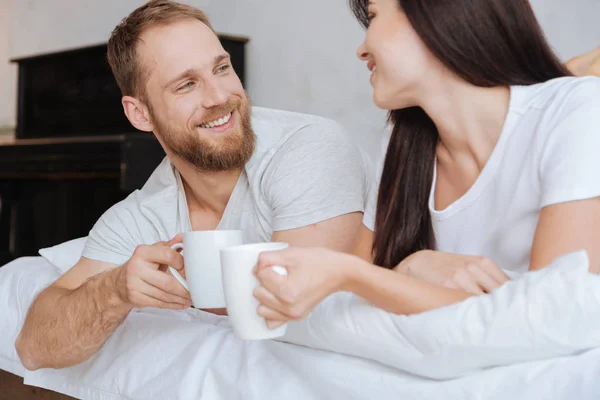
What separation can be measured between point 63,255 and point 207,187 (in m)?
0.43

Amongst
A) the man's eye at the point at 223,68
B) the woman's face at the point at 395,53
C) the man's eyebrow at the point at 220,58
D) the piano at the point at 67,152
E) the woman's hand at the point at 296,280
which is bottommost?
the piano at the point at 67,152

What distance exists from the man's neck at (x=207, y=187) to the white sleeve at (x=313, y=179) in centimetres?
13

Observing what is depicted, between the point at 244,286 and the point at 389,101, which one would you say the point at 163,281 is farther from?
the point at 389,101

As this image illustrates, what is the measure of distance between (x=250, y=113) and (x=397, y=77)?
61cm

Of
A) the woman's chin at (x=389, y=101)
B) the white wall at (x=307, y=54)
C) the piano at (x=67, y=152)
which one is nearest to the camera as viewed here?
the woman's chin at (x=389, y=101)

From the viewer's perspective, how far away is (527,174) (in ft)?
3.80

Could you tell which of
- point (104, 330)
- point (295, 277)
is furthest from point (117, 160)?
point (295, 277)

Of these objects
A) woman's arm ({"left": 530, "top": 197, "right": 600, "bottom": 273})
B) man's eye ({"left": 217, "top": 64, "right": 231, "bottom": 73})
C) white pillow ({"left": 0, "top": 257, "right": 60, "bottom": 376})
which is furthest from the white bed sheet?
man's eye ({"left": 217, "top": 64, "right": 231, "bottom": 73})

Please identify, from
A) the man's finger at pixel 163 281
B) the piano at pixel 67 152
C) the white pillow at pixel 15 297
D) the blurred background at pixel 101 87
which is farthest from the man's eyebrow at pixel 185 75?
the piano at pixel 67 152

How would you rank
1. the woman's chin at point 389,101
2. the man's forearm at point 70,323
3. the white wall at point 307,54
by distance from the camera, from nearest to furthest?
1. the woman's chin at point 389,101
2. the man's forearm at point 70,323
3. the white wall at point 307,54

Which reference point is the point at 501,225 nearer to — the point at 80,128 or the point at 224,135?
the point at 224,135

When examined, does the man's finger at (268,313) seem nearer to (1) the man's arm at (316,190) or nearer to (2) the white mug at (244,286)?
(2) the white mug at (244,286)

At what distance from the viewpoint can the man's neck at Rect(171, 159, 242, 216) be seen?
5.70 ft

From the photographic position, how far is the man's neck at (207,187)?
1.74 m
